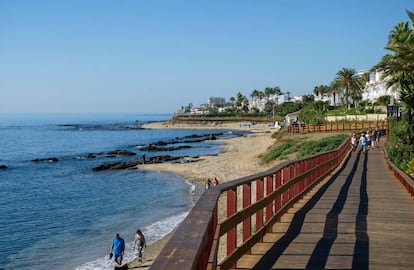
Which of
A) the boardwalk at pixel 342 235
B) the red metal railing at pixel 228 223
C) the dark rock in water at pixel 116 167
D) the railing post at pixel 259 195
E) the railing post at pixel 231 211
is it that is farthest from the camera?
the dark rock in water at pixel 116 167

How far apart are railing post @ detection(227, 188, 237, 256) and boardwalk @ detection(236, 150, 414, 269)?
0.37 m

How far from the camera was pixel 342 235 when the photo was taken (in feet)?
25.2

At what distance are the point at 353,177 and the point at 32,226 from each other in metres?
15.3

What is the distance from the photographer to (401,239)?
7.49 m

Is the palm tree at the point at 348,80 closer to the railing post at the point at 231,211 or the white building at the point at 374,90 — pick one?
the white building at the point at 374,90

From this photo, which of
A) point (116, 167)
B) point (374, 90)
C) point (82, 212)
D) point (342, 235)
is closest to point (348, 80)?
point (374, 90)

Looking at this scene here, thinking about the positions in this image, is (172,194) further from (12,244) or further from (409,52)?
(409,52)

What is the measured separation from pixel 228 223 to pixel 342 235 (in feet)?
10.6

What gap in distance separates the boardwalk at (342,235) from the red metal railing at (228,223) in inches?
9.5

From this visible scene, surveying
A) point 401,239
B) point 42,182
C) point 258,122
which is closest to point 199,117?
A: point 258,122

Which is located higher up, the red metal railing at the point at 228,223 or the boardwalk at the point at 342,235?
the red metal railing at the point at 228,223

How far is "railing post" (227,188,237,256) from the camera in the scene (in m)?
5.33

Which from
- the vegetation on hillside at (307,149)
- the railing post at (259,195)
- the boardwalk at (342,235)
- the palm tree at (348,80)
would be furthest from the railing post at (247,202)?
the palm tree at (348,80)

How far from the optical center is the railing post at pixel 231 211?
5.33m
